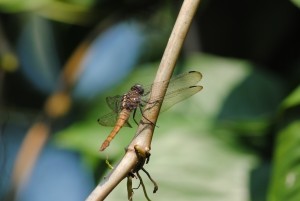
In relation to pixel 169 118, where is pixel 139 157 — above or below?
below

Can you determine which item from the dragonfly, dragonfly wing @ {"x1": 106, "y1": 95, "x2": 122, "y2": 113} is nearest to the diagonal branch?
the dragonfly

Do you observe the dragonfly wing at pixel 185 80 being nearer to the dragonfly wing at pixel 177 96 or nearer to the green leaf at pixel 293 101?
the dragonfly wing at pixel 177 96

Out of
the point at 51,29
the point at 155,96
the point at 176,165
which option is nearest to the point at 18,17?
the point at 51,29

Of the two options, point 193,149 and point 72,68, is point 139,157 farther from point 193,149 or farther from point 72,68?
point 72,68

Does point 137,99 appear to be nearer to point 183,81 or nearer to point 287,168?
point 183,81

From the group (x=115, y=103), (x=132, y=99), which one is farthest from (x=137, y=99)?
(x=115, y=103)

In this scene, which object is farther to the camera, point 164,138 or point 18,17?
point 18,17
